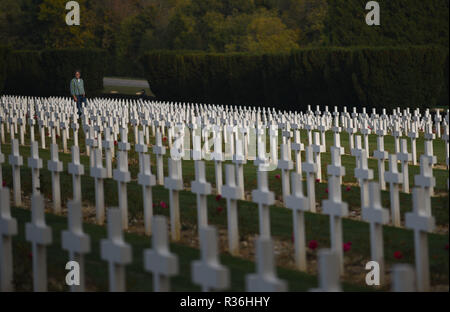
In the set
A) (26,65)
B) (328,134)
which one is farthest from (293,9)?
(328,134)

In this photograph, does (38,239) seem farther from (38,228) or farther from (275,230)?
(275,230)

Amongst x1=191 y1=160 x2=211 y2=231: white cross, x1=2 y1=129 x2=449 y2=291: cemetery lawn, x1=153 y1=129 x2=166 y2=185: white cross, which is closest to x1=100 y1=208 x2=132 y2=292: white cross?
x1=2 y1=129 x2=449 y2=291: cemetery lawn

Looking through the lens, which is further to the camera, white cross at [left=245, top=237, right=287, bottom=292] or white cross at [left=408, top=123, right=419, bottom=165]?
white cross at [left=408, top=123, right=419, bottom=165]

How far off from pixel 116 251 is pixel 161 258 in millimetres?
418

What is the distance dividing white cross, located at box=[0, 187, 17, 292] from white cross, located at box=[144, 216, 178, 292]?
153 centimetres

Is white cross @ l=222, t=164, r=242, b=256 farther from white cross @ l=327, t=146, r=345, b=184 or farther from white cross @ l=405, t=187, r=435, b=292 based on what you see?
white cross @ l=327, t=146, r=345, b=184

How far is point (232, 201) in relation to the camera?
8227 mm

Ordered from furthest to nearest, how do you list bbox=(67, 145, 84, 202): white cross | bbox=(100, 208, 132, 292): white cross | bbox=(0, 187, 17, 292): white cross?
bbox=(67, 145, 84, 202): white cross
bbox=(0, 187, 17, 292): white cross
bbox=(100, 208, 132, 292): white cross

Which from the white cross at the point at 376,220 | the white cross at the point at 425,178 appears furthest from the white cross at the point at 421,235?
the white cross at the point at 425,178

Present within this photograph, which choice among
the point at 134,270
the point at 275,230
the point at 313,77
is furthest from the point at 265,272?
the point at 313,77

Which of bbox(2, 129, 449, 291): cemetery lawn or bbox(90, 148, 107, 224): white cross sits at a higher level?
bbox(90, 148, 107, 224): white cross

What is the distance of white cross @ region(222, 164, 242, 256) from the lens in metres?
8.12
